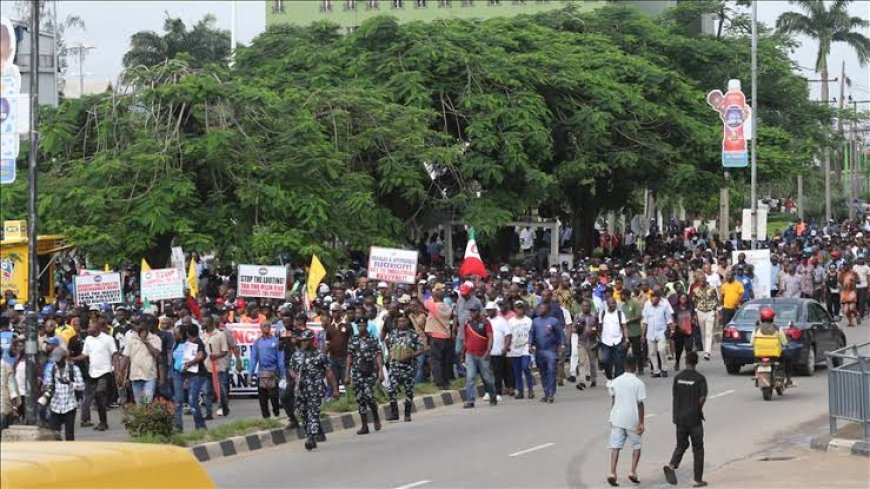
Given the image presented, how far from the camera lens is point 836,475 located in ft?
51.1

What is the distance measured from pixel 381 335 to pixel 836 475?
836 centimetres

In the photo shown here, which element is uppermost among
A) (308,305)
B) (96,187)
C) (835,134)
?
(835,134)

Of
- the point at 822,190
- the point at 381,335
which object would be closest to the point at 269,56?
the point at 381,335

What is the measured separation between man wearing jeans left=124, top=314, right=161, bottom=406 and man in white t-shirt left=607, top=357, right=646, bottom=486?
673 centimetres

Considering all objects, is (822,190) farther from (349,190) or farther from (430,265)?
(349,190)

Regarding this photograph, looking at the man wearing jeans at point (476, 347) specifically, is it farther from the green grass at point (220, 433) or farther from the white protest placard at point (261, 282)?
the white protest placard at point (261, 282)

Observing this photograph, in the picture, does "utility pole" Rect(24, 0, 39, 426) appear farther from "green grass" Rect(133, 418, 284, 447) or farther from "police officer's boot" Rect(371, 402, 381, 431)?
"police officer's boot" Rect(371, 402, 381, 431)

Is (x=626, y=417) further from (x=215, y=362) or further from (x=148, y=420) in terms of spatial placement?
(x=215, y=362)

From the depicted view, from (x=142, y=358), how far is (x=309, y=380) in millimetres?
2498

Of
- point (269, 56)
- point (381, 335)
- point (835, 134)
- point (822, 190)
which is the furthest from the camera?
point (822, 190)

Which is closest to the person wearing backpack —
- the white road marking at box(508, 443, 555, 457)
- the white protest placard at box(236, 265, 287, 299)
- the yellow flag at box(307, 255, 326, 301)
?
the yellow flag at box(307, 255, 326, 301)

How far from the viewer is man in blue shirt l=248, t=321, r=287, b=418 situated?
64.2ft

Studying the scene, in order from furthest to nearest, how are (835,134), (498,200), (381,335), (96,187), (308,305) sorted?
(835,134)
(498,200)
(96,187)
(308,305)
(381,335)

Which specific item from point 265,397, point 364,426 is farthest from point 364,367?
point 265,397
